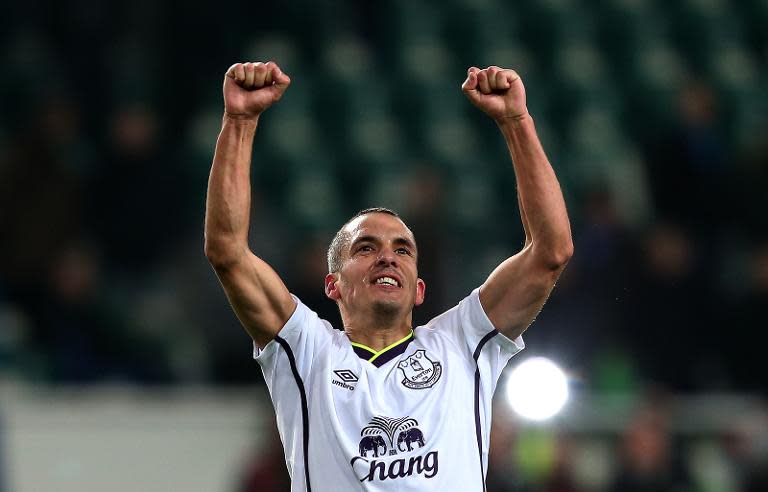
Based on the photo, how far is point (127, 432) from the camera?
7.82 m

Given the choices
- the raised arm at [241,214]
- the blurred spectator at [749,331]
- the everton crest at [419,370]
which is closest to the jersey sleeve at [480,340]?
the everton crest at [419,370]

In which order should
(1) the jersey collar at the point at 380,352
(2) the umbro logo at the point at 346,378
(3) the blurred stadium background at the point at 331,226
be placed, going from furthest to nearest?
(3) the blurred stadium background at the point at 331,226
(1) the jersey collar at the point at 380,352
(2) the umbro logo at the point at 346,378

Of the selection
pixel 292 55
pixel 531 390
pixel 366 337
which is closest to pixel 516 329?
pixel 366 337

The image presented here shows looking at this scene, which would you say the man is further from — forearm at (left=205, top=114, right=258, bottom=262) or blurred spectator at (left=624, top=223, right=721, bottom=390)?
blurred spectator at (left=624, top=223, right=721, bottom=390)

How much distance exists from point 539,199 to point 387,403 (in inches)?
31.8

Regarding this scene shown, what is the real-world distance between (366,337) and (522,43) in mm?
7483

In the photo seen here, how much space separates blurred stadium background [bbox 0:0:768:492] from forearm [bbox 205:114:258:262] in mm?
2940

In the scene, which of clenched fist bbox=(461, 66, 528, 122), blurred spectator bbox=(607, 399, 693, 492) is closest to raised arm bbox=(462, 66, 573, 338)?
clenched fist bbox=(461, 66, 528, 122)

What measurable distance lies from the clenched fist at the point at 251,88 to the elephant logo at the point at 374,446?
1.08 metres

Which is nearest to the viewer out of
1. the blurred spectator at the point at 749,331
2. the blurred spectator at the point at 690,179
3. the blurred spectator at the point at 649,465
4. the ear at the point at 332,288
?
the ear at the point at 332,288

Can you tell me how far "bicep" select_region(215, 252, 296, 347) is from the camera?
4.16 metres

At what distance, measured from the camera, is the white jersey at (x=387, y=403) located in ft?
13.4

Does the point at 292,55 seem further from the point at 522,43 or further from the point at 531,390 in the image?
the point at 531,390

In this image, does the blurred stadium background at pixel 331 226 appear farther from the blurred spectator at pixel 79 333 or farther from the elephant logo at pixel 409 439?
the elephant logo at pixel 409 439
